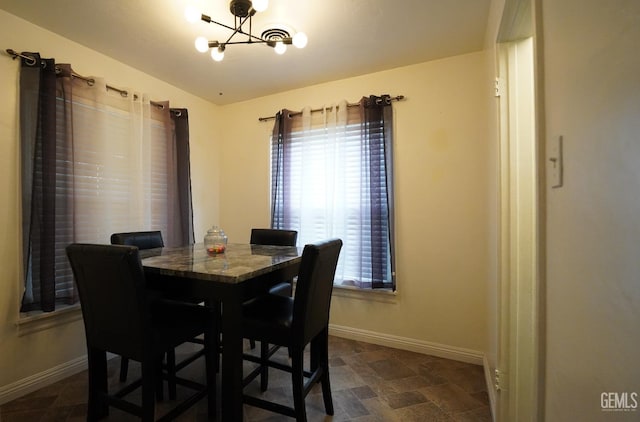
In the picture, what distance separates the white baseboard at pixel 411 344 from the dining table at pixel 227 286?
1475 millimetres

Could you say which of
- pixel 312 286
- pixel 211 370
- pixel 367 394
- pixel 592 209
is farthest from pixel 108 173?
pixel 592 209

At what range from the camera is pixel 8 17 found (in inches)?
71.7

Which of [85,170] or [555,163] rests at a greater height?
[85,170]

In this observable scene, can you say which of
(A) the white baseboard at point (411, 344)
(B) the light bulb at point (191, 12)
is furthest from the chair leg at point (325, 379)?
(B) the light bulb at point (191, 12)

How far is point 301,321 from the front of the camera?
1.39m

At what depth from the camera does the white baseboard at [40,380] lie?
177cm

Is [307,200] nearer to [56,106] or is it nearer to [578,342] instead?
[56,106]

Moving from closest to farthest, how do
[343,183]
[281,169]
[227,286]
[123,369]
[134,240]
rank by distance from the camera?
[227,286], [123,369], [134,240], [343,183], [281,169]

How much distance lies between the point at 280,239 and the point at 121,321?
1.30 m

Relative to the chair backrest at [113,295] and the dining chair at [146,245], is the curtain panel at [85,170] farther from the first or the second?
A: the chair backrest at [113,295]

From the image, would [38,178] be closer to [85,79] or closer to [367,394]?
[85,79]

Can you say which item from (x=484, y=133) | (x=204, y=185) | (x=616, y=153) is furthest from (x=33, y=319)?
(x=484, y=133)

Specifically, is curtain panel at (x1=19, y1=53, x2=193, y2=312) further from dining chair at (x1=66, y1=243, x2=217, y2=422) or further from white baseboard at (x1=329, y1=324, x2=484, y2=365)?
white baseboard at (x1=329, y1=324, x2=484, y2=365)

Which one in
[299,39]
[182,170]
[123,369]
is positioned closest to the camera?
[299,39]
